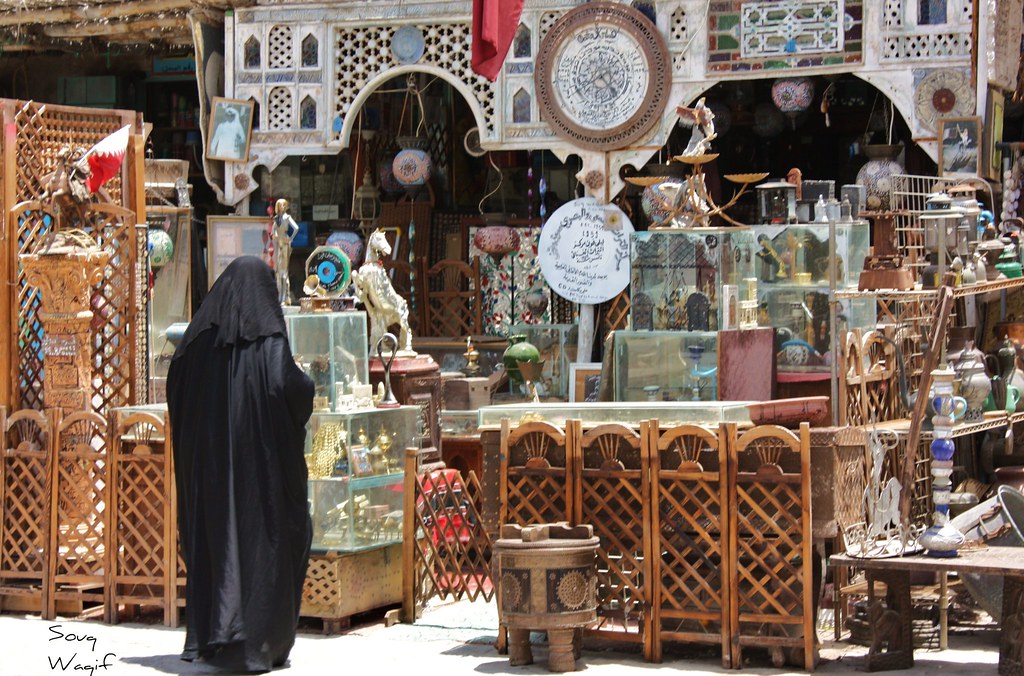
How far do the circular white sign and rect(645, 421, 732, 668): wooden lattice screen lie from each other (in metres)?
5.21

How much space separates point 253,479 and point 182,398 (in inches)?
21.3

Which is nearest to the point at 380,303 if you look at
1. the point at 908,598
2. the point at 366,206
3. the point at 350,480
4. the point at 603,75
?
the point at 350,480

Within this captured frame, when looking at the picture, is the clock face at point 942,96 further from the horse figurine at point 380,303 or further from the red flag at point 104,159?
the red flag at point 104,159

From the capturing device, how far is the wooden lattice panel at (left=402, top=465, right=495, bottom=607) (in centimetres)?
902

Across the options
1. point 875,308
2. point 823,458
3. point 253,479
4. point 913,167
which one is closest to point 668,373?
point 875,308

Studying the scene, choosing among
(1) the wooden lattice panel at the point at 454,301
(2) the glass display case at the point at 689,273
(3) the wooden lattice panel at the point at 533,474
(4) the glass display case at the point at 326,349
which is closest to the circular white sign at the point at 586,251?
(1) the wooden lattice panel at the point at 454,301

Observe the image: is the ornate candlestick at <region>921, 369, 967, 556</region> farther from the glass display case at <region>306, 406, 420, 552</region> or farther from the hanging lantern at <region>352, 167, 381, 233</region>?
the hanging lantern at <region>352, 167, 381, 233</region>

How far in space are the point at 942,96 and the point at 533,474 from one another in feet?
17.9

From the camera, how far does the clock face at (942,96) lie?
11984 mm

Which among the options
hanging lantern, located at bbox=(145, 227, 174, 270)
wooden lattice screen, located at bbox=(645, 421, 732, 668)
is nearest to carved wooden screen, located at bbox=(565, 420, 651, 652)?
wooden lattice screen, located at bbox=(645, 421, 732, 668)

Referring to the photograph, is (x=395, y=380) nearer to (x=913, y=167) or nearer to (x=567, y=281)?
(x=567, y=281)

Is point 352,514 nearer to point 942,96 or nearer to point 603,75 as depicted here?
point 603,75

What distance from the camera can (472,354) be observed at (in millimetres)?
12789

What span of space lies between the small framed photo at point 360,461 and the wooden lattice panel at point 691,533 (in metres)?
1.79
